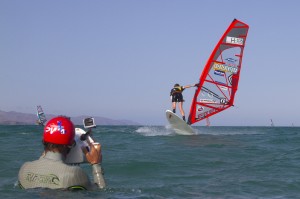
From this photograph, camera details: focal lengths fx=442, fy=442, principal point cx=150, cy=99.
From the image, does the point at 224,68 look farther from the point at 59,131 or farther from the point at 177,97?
the point at 59,131

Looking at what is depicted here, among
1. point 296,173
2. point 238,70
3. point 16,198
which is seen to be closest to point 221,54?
point 238,70

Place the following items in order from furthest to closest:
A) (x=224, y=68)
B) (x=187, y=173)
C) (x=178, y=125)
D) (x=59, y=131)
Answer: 1. (x=224, y=68)
2. (x=178, y=125)
3. (x=187, y=173)
4. (x=59, y=131)

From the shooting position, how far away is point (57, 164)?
3918 millimetres

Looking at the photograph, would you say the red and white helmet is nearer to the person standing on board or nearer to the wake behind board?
the wake behind board

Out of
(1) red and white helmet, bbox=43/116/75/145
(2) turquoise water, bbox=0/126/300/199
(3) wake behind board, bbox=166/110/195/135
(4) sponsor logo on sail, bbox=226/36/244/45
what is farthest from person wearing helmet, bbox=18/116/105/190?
(4) sponsor logo on sail, bbox=226/36/244/45

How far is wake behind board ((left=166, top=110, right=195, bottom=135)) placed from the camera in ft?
66.9

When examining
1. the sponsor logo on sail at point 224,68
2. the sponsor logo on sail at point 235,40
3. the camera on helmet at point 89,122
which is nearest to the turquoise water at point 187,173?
the camera on helmet at point 89,122

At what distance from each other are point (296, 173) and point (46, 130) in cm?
624

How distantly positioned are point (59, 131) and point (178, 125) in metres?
17.4

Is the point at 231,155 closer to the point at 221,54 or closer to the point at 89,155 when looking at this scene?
the point at 89,155

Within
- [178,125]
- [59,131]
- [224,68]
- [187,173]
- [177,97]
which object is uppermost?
[224,68]

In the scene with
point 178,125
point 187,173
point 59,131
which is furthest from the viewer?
point 178,125

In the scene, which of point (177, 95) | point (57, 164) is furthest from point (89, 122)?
point (177, 95)

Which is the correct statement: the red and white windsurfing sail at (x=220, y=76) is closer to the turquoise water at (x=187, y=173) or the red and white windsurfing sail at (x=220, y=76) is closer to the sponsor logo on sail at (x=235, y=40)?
the sponsor logo on sail at (x=235, y=40)
